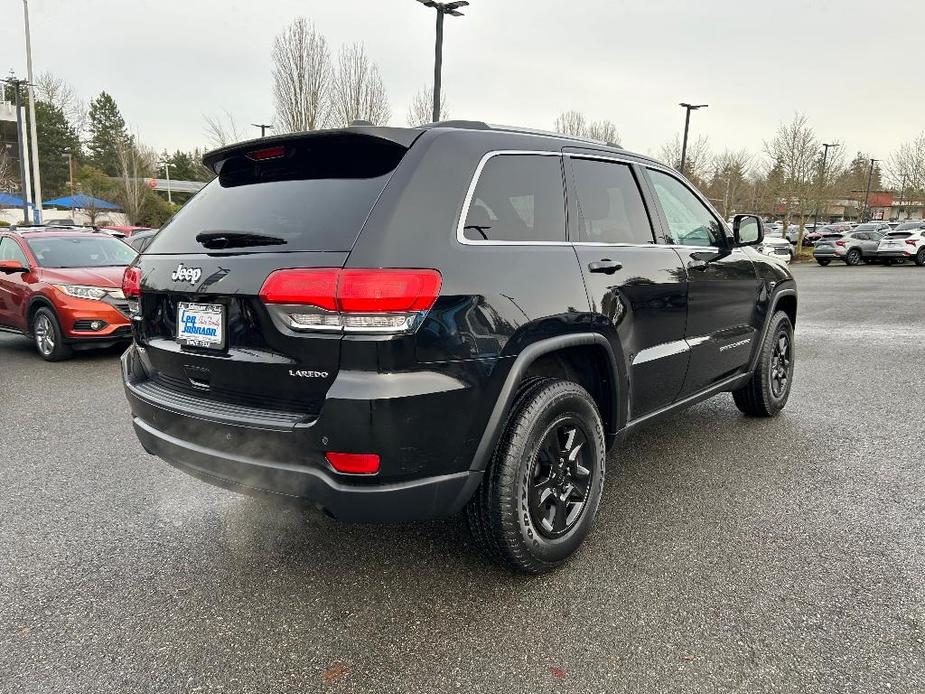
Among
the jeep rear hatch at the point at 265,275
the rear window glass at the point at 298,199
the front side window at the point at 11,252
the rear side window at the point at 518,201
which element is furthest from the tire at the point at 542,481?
the front side window at the point at 11,252

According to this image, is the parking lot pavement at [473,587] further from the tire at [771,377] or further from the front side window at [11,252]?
the front side window at [11,252]

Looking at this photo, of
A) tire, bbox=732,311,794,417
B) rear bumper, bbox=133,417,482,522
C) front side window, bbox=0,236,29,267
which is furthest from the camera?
front side window, bbox=0,236,29,267

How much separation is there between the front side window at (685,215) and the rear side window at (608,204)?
10.6 inches

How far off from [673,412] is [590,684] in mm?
1905

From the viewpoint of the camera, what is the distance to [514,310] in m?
2.48

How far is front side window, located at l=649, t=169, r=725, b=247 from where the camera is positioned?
3.73m

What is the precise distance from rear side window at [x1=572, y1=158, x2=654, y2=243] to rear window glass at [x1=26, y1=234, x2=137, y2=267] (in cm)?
621

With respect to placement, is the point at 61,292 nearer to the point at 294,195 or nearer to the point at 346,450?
the point at 294,195

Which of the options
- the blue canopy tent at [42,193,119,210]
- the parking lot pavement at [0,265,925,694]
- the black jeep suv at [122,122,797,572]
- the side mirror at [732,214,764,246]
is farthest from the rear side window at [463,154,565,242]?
the blue canopy tent at [42,193,119,210]

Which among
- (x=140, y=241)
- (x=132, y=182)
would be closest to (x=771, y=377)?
(x=140, y=241)

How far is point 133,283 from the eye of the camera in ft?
9.80

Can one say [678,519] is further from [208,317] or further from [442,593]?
[208,317]

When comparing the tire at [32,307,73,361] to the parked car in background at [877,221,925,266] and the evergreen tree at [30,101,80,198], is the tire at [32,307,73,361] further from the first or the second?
the evergreen tree at [30,101,80,198]

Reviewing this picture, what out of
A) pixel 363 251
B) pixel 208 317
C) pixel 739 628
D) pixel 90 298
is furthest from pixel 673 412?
pixel 90 298
